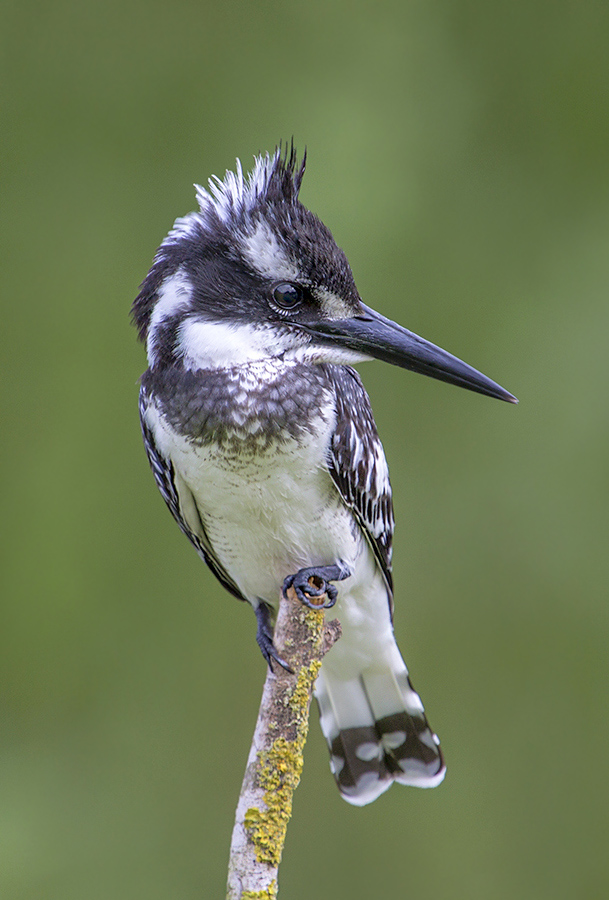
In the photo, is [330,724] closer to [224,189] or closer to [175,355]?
[175,355]

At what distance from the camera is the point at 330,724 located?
1906 millimetres

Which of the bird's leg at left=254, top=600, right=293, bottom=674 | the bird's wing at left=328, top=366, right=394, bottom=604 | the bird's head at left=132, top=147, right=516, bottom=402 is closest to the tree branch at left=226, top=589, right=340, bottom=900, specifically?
the bird's leg at left=254, top=600, right=293, bottom=674

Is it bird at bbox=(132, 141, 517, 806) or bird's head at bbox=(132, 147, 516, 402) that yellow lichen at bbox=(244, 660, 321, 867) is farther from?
bird's head at bbox=(132, 147, 516, 402)

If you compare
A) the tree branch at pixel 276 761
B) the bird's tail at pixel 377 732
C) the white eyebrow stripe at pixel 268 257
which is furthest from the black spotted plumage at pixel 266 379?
the bird's tail at pixel 377 732

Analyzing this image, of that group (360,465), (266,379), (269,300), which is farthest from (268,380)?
(360,465)

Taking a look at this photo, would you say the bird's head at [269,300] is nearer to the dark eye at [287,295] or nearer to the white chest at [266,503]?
the dark eye at [287,295]

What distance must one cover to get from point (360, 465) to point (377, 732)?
635 mm

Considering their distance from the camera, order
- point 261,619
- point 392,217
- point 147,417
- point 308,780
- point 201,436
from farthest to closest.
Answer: point 392,217 → point 308,780 → point 261,619 → point 147,417 → point 201,436

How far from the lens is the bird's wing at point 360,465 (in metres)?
1.49

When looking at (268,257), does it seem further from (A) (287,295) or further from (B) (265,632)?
(B) (265,632)

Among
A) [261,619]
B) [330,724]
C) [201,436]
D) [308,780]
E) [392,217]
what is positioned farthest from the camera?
[392,217]

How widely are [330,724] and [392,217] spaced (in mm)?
1535

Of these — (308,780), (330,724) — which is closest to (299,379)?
(330,724)

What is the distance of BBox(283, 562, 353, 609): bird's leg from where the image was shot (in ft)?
4.48
